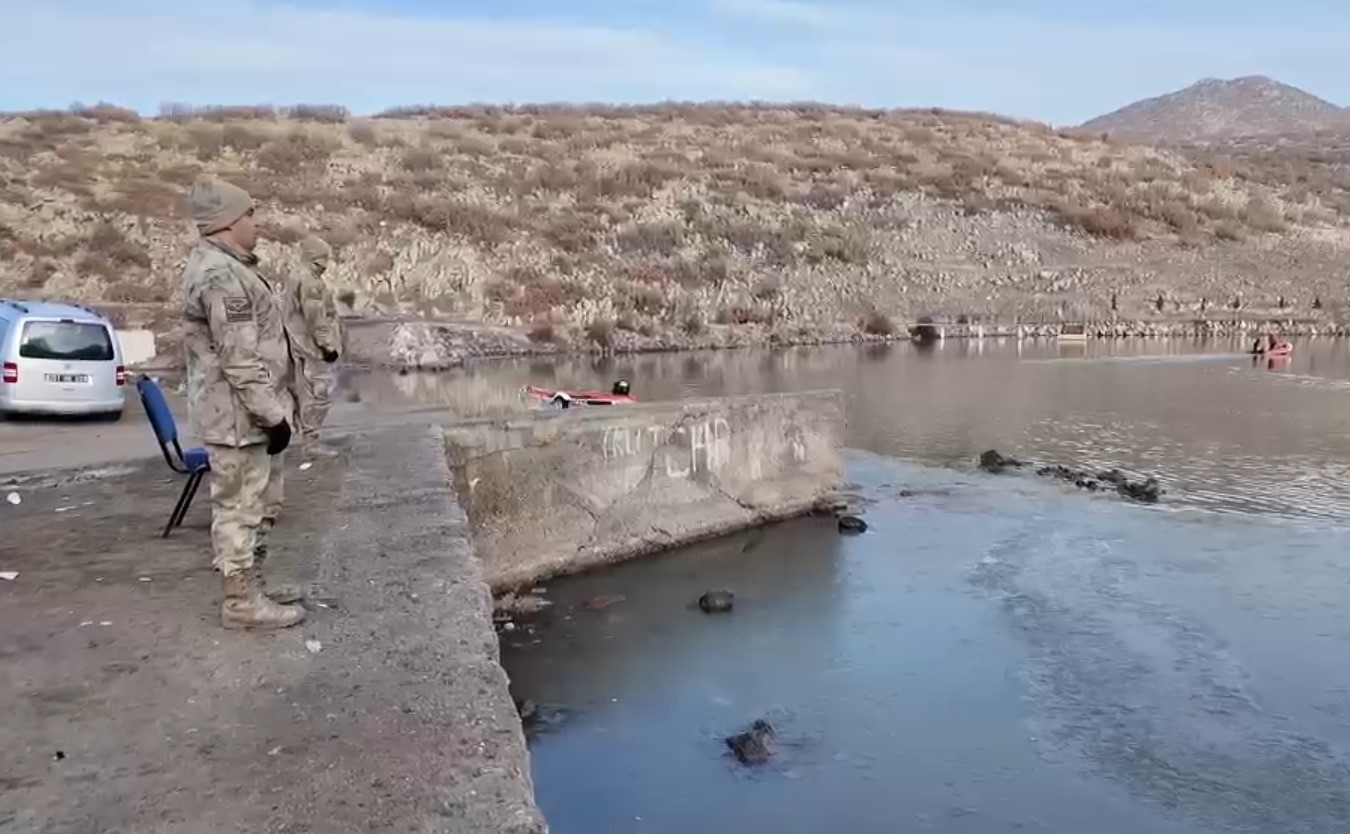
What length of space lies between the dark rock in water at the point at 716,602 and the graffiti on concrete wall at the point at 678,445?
223cm

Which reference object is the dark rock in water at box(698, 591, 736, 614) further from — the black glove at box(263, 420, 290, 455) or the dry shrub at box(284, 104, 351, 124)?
the dry shrub at box(284, 104, 351, 124)

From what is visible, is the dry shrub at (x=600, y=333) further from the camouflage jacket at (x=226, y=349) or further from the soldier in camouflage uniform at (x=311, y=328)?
the camouflage jacket at (x=226, y=349)

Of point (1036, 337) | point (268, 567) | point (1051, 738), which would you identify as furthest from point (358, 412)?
point (1036, 337)

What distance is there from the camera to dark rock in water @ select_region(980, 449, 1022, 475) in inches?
725

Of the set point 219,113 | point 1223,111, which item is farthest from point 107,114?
point 1223,111

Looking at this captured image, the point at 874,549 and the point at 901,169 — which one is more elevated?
the point at 901,169

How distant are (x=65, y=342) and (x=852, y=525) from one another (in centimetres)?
945

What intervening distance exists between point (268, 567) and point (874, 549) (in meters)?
8.13

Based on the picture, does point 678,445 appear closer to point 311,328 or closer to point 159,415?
point 311,328

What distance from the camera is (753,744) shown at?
8.40m

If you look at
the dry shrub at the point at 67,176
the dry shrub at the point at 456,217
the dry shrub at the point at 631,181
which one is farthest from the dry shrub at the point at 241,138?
the dry shrub at the point at 631,181

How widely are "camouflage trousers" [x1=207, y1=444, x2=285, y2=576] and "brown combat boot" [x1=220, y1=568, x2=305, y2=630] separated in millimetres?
65

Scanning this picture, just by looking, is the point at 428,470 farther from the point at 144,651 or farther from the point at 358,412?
the point at 358,412

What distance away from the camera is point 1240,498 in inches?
645
